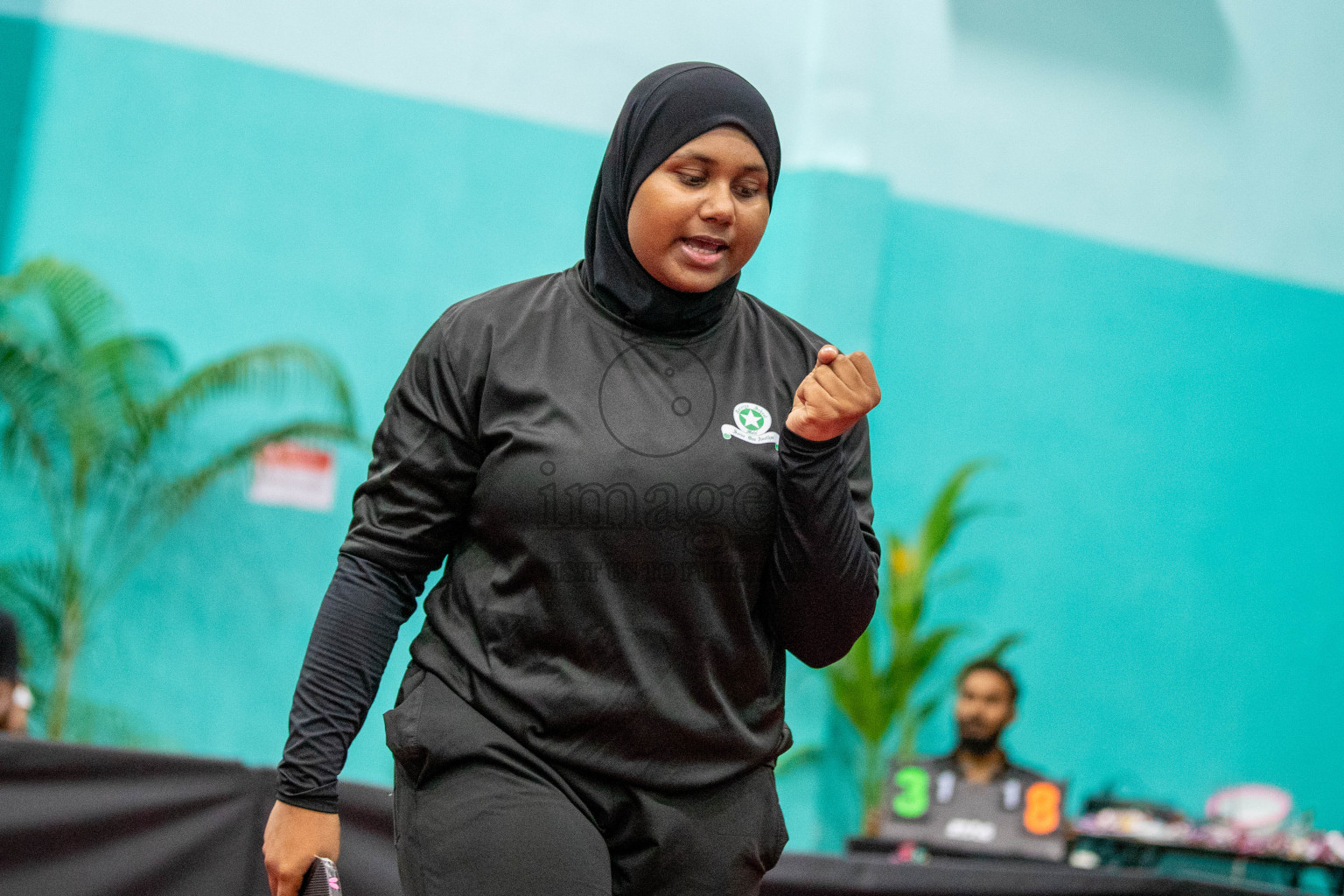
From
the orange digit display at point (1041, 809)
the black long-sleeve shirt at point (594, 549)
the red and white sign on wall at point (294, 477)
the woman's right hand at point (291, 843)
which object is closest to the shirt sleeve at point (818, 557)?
the black long-sleeve shirt at point (594, 549)

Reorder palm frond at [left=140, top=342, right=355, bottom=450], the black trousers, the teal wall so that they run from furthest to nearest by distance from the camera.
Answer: the teal wall → palm frond at [left=140, top=342, right=355, bottom=450] → the black trousers

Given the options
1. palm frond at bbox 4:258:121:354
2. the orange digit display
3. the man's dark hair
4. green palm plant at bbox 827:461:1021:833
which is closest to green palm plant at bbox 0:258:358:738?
palm frond at bbox 4:258:121:354

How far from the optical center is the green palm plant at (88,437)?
4945mm

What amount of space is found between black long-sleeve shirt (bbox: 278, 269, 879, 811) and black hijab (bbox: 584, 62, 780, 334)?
3cm

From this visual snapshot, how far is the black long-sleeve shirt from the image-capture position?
1520mm

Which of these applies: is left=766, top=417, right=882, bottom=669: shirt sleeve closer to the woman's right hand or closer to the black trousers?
the black trousers

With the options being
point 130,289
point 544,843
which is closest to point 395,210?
point 130,289

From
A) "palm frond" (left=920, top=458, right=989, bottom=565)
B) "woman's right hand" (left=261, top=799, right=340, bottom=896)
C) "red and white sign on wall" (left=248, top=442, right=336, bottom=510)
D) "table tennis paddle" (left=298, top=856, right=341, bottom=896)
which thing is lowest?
"table tennis paddle" (left=298, top=856, right=341, bottom=896)

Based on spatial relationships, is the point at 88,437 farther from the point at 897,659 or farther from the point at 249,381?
the point at 897,659

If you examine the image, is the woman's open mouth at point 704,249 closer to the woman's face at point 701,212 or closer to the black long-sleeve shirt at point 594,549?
the woman's face at point 701,212

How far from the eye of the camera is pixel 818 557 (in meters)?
1.55

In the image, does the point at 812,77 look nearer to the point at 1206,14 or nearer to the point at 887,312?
the point at 887,312

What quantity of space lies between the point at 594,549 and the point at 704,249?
1.21 feet

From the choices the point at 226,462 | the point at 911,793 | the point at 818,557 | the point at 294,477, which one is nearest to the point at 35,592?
the point at 226,462
